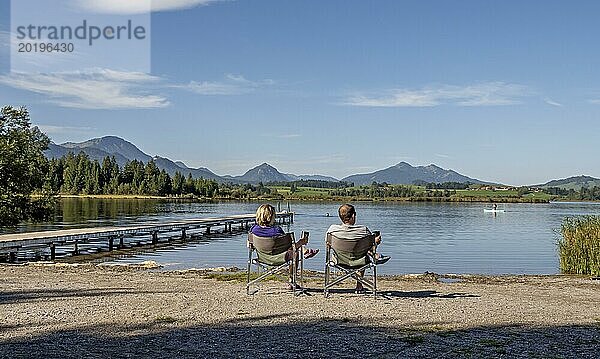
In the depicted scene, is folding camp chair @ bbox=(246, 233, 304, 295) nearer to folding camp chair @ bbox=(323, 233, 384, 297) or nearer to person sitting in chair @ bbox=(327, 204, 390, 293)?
folding camp chair @ bbox=(323, 233, 384, 297)

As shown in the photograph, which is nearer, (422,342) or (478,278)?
(422,342)

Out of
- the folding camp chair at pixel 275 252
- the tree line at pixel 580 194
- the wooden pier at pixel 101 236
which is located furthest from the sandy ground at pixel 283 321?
the tree line at pixel 580 194

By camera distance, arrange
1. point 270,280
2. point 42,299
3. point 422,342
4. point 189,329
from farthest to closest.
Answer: point 270,280 < point 42,299 < point 189,329 < point 422,342

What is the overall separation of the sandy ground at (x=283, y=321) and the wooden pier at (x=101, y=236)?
16.0 m

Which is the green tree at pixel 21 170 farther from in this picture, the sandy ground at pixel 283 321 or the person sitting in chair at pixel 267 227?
the person sitting in chair at pixel 267 227

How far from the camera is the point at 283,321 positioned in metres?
7.36

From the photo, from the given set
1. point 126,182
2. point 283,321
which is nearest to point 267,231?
point 283,321

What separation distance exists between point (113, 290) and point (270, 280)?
2.69 m

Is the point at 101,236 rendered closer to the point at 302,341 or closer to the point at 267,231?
the point at 267,231

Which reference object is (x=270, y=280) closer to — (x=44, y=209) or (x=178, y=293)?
(x=178, y=293)

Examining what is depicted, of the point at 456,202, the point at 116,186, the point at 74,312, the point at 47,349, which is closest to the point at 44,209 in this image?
the point at 74,312

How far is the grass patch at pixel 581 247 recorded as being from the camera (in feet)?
57.3

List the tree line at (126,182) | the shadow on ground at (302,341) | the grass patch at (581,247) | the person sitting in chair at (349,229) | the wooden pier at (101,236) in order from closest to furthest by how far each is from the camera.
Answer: the shadow on ground at (302,341) → the person sitting in chair at (349,229) → the grass patch at (581,247) → the wooden pier at (101,236) → the tree line at (126,182)

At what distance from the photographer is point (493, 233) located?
49719 millimetres
